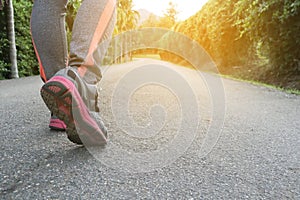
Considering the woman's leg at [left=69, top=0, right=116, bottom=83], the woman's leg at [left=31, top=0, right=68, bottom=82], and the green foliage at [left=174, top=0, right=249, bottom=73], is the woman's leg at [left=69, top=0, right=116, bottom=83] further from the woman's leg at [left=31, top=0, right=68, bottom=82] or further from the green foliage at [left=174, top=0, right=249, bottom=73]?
the green foliage at [left=174, top=0, right=249, bottom=73]

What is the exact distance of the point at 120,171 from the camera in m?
1.05

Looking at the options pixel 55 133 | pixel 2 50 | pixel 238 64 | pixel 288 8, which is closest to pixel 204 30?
pixel 238 64

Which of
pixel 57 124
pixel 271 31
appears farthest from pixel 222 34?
pixel 57 124

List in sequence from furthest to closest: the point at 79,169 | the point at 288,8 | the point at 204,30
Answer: the point at 204,30 → the point at 288,8 → the point at 79,169

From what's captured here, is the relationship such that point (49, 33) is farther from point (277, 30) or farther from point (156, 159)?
point (277, 30)

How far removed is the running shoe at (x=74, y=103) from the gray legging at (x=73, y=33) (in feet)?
0.26

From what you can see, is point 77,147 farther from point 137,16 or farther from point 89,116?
point 137,16

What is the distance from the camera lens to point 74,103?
3.19ft

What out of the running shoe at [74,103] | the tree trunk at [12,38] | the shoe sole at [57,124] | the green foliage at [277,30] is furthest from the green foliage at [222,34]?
the running shoe at [74,103]

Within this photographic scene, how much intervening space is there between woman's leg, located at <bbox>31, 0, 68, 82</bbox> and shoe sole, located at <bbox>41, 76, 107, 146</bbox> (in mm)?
276

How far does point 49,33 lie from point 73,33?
12 centimetres

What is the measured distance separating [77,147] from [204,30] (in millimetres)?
10043

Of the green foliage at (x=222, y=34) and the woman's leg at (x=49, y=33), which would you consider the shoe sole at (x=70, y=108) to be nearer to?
the woman's leg at (x=49, y=33)

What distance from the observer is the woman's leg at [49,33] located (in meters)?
1.18
